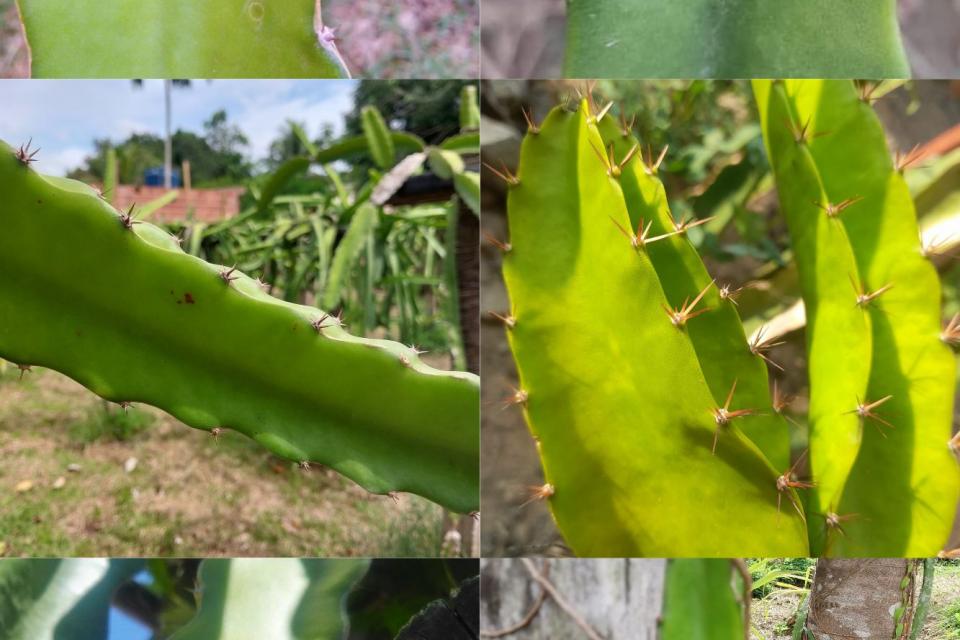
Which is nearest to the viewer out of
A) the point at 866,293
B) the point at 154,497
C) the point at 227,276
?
the point at 227,276

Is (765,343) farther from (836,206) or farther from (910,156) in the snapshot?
(910,156)

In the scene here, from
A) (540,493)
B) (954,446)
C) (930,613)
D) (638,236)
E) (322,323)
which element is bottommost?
(930,613)

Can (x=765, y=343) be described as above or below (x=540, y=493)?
above

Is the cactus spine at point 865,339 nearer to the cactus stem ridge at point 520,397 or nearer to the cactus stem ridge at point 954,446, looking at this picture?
the cactus stem ridge at point 954,446

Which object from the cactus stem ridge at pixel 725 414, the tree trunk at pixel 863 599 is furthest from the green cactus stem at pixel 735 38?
the tree trunk at pixel 863 599

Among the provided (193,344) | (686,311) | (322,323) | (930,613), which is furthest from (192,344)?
(930,613)

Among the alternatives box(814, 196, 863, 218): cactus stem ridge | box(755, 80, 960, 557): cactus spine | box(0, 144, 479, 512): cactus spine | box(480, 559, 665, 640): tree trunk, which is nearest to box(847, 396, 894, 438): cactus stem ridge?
box(755, 80, 960, 557): cactus spine

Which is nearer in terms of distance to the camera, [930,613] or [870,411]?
[870,411]
